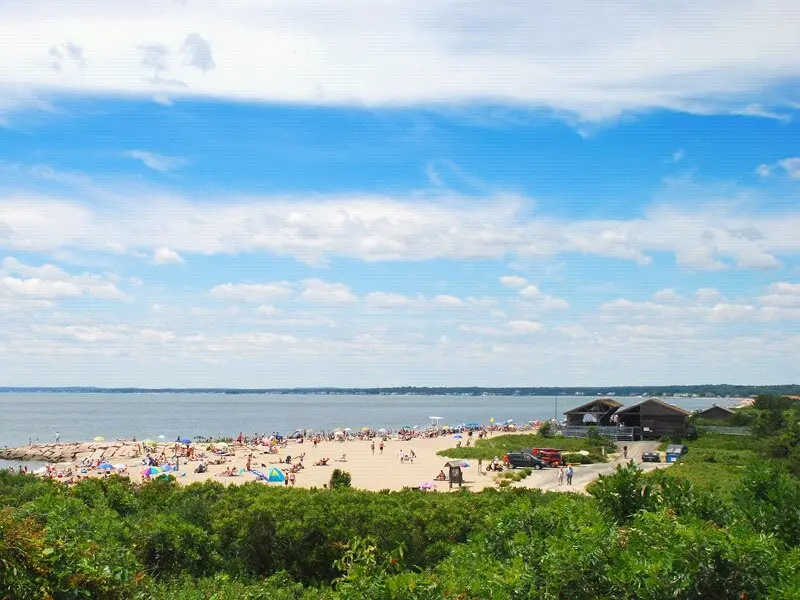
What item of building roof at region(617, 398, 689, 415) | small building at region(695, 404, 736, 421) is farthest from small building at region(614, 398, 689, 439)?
small building at region(695, 404, 736, 421)

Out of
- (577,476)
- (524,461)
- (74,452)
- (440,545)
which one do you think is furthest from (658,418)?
(74,452)

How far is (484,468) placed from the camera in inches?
1981

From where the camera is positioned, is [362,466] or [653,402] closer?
[362,466]

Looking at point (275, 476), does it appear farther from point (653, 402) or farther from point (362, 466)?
point (653, 402)

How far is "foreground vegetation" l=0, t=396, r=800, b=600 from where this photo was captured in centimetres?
662

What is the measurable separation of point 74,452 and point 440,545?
70120 mm

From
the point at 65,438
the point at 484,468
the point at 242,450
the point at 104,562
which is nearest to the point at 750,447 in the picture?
the point at 484,468

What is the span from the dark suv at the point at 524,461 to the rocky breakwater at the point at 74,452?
3718 centimetres

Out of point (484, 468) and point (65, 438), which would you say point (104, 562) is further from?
point (65, 438)

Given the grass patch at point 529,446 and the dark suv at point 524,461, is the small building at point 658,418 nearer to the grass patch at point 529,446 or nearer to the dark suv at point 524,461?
the grass patch at point 529,446

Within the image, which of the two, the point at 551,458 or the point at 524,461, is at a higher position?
the point at 551,458

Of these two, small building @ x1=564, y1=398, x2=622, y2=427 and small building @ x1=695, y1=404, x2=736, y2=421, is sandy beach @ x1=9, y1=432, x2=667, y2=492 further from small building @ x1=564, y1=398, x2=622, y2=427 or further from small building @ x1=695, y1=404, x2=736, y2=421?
small building @ x1=695, y1=404, x2=736, y2=421

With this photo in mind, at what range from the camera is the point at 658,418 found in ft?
219

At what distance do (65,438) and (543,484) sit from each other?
84798 millimetres
